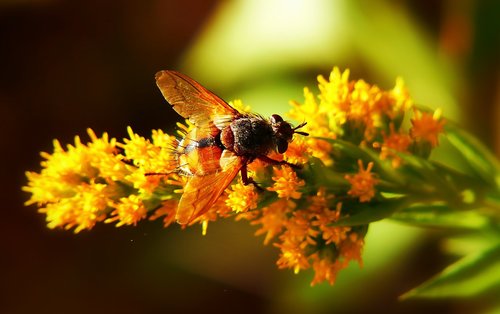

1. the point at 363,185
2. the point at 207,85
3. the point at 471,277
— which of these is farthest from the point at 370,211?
the point at 207,85

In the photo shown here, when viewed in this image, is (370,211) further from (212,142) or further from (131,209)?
(131,209)

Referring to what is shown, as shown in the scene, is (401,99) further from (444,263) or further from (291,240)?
(444,263)

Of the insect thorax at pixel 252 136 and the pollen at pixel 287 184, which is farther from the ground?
the insect thorax at pixel 252 136

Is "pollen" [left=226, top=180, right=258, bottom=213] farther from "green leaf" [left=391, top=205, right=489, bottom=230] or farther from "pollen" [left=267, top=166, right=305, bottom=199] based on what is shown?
"green leaf" [left=391, top=205, right=489, bottom=230]

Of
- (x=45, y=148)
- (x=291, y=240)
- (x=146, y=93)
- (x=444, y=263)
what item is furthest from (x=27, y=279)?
(x=291, y=240)

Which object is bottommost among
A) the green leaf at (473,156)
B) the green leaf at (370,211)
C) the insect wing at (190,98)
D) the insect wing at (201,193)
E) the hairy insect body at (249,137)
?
the insect wing at (201,193)

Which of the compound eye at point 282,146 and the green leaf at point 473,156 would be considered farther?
the green leaf at point 473,156

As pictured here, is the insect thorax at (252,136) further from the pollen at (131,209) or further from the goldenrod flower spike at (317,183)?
the pollen at (131,209)

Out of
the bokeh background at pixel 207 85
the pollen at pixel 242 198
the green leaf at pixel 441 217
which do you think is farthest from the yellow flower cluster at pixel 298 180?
the bokeh background at pixel 207 85
